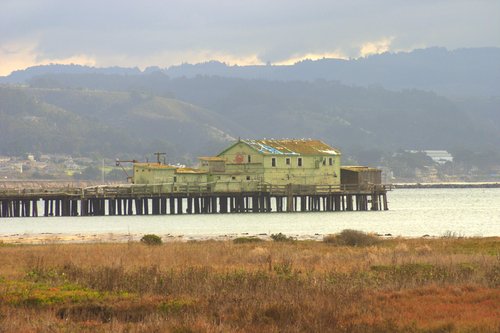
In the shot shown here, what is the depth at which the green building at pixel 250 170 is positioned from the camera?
106562mm

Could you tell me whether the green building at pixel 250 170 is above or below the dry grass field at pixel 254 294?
above

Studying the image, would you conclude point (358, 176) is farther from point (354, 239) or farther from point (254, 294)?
point (254, 294)

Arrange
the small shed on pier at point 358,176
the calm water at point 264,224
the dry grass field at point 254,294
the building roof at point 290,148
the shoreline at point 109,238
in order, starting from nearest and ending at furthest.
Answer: the dry grass field at point 254,294 < the shoreline at point 109,238 < the calm water at point 264,224 < the building roof at point 290,148 < the small shed on pier at point 358,176

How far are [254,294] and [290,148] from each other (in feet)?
257

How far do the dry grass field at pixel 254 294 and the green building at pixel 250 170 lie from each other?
62.3 metres

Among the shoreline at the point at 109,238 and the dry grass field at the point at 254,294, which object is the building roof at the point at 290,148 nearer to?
the shoreline at the point at 109,238

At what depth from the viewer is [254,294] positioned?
30.8 m

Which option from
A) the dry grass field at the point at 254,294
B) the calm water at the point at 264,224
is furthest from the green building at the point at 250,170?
the dry grass field at the point at 254,294

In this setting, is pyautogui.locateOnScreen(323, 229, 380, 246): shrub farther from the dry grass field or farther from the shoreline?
the dry grass field

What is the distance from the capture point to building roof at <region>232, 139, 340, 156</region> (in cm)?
10744

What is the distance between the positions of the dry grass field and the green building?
2452 inches

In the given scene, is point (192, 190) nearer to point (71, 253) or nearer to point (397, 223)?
point (397, 223)

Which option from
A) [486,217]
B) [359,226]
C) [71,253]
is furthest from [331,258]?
[486,217]

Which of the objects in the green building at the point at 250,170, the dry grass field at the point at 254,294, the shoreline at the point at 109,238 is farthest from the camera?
the green building at the point at 250,170
